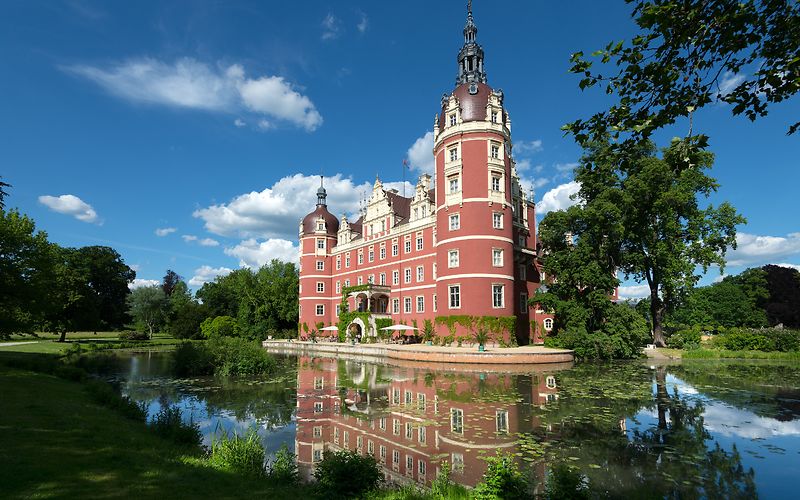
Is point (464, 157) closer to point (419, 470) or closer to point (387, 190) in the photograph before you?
point (387, 190)

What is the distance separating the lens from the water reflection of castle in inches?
351

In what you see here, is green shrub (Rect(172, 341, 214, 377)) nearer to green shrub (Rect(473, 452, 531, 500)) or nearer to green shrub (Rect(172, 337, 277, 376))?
green shrub (Rect(172, 337, 277, 376))

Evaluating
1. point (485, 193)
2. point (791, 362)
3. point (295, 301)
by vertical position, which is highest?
point (485, 193)

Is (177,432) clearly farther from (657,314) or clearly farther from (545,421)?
(657,314)

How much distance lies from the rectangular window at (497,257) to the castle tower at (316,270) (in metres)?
25.1

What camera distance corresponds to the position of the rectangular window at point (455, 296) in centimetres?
3206

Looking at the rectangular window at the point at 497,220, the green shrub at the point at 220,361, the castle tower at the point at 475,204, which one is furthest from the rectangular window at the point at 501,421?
the rectangular window at the point at 497,220

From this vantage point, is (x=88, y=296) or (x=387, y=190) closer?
(x=88, y=296)

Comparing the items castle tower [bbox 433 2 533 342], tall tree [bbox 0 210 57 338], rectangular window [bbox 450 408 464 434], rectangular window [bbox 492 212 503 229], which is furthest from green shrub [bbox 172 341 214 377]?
rectangular window [bbox 492 212 503 229]

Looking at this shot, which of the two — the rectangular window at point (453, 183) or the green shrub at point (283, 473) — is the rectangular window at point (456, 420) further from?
the rectangular window at point (453, 183)

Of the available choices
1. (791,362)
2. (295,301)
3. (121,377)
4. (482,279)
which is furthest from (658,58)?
(295,301)

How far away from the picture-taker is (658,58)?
14.9 feet

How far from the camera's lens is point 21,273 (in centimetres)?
→ 2106

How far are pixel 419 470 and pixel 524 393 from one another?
8.75m
